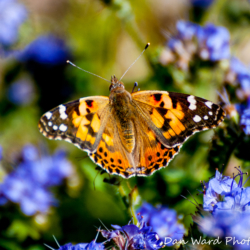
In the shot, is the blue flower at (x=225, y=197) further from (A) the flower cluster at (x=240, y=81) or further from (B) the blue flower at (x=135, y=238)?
(A) the flower cluster at (x=240, y=81)

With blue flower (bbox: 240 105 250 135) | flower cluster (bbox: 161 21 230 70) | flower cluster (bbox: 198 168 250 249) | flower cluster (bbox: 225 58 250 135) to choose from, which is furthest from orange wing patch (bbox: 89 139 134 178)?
flower cluster (bbox: 161 21 230 70)

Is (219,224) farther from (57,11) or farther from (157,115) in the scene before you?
(57,11)

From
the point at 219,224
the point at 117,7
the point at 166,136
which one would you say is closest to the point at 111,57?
the point at 117,7

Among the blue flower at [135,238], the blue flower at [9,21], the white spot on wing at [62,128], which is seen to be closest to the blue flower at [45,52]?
the blue flower at [9,21]

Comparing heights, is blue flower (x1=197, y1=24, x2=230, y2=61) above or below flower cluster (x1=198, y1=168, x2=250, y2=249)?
above

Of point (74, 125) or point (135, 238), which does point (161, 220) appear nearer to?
point (135, 238)

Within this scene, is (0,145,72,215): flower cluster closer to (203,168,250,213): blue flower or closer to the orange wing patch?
the orange wing patch
